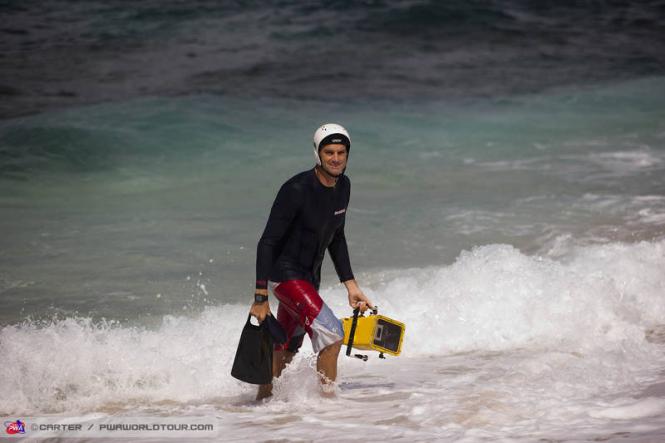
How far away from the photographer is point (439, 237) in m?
11.1

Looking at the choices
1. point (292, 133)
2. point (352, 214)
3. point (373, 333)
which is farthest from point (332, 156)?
point (292, 133)

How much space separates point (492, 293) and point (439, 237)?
267 centimetres

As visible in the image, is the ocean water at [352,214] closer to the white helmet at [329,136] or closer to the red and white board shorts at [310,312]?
the red and white board shorts at [310,312]

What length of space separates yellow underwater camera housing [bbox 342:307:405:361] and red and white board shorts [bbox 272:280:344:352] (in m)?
0.12

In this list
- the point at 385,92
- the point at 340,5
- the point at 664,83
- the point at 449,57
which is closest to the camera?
the point at 385,92

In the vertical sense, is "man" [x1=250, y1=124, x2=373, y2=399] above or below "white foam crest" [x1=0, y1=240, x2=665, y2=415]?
above

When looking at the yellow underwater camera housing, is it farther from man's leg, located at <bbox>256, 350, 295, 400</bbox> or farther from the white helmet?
the white helmet

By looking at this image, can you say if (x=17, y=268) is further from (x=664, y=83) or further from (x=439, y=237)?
(x=664, y=83)

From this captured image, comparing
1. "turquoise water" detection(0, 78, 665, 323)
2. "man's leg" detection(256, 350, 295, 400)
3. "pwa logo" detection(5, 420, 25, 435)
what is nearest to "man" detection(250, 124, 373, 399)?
"man's leg" detection(256, 350, 295, 400)

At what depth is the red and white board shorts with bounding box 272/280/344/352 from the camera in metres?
5.58

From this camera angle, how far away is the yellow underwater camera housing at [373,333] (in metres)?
5.77

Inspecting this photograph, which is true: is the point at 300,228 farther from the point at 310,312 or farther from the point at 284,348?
the point at 284,348

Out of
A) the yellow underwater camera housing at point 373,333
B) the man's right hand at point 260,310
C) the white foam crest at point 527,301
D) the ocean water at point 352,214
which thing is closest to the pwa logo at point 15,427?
the ocean water at point 352,214

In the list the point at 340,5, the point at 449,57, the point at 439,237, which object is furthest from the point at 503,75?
the point at 439,237
